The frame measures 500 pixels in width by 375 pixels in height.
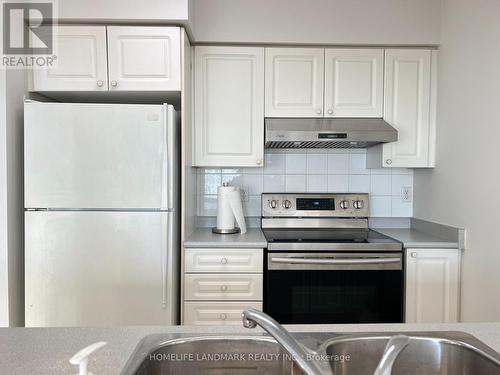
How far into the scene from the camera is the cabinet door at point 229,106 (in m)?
2.28

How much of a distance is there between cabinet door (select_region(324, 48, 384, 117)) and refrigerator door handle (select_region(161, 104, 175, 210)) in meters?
1.03

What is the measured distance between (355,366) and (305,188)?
1.82 m

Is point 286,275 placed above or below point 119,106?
below

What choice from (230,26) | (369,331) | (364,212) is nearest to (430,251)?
(364,212)

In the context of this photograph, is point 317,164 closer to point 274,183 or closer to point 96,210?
point 274,183

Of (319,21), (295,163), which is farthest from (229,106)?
(319,21)

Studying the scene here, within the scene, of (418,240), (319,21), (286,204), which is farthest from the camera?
(286,204)

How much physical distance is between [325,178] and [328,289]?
0.90m

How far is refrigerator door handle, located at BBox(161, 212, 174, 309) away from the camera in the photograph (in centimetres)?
190

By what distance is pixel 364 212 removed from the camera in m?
2.57

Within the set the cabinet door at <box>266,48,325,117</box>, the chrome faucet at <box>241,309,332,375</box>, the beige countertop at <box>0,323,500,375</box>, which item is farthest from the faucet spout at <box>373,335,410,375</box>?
the cabinet door at <box>266,48,325,117</box>

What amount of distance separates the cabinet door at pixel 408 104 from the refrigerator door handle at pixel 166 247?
1447 mm

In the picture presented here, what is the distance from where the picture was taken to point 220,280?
205 cm

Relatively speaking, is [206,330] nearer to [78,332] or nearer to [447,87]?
[78,332]
